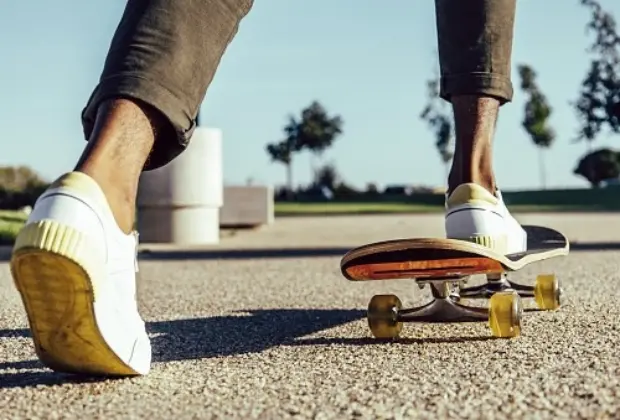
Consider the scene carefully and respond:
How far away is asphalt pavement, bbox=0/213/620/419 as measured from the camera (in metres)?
1.48

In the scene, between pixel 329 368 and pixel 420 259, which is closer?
pixel 329 368

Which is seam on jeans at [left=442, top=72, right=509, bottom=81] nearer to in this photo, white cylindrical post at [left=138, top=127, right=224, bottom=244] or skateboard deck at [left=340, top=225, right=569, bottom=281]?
skateboard deck at [left=340, top=225, right=569, bottom=281]

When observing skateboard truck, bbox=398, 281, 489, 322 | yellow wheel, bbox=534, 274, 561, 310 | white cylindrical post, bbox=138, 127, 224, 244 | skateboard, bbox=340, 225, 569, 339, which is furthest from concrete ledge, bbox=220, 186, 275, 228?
skateboard truck, bbox=398, 281, 489, 322

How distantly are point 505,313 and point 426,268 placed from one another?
0.26 m

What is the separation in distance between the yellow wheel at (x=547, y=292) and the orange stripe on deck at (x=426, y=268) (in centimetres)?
81

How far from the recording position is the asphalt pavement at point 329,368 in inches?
A: 58.3

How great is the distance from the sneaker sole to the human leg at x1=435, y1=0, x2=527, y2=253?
1.09 metres

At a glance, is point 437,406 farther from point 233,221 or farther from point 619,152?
point 619,152

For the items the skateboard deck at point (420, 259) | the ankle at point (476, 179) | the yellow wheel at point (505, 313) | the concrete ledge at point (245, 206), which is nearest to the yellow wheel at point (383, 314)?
the skateboard deck at point (420, 259)

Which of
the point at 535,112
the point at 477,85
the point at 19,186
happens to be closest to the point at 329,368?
the point at 477,85

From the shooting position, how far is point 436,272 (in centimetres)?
207

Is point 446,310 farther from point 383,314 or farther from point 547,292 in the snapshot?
point 547,292

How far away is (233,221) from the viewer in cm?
1229

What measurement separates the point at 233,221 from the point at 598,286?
8775 millimetres
